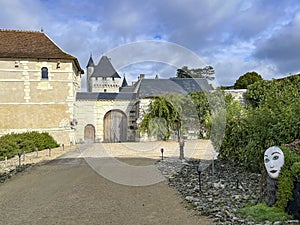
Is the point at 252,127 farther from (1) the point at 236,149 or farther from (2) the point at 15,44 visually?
(2) the point at 15,44

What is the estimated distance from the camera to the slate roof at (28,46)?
1670 centimetres

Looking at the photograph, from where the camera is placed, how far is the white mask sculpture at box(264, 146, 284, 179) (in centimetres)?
382

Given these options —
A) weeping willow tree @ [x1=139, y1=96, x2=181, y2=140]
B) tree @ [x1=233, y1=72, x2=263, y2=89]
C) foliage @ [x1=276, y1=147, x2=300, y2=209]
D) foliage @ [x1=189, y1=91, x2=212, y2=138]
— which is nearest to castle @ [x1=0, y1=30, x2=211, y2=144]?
weeping willow tree @ [x1=139, y1=96, x2=181, y2=140]

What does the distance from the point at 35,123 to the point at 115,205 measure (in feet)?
44.4

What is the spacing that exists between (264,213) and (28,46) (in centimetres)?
1661

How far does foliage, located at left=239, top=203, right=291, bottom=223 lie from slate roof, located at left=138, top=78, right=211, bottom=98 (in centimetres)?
1559

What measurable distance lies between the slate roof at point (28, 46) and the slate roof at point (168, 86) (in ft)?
16.2

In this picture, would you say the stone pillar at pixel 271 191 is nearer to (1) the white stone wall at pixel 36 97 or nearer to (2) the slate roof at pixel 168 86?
(1) the white stone wall at pixel 36 97

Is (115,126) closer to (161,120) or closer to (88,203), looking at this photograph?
(161,120)

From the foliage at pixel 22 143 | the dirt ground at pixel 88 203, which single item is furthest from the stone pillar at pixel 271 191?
the foliage at pixel 22 143

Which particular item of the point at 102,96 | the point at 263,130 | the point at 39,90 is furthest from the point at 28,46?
the point at 263,130

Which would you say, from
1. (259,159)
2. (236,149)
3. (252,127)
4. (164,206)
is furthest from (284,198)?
(236,149)

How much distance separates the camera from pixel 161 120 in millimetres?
18516

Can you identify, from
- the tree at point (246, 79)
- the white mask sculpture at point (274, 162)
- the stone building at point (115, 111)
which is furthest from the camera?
the tree at point (246, 79)
